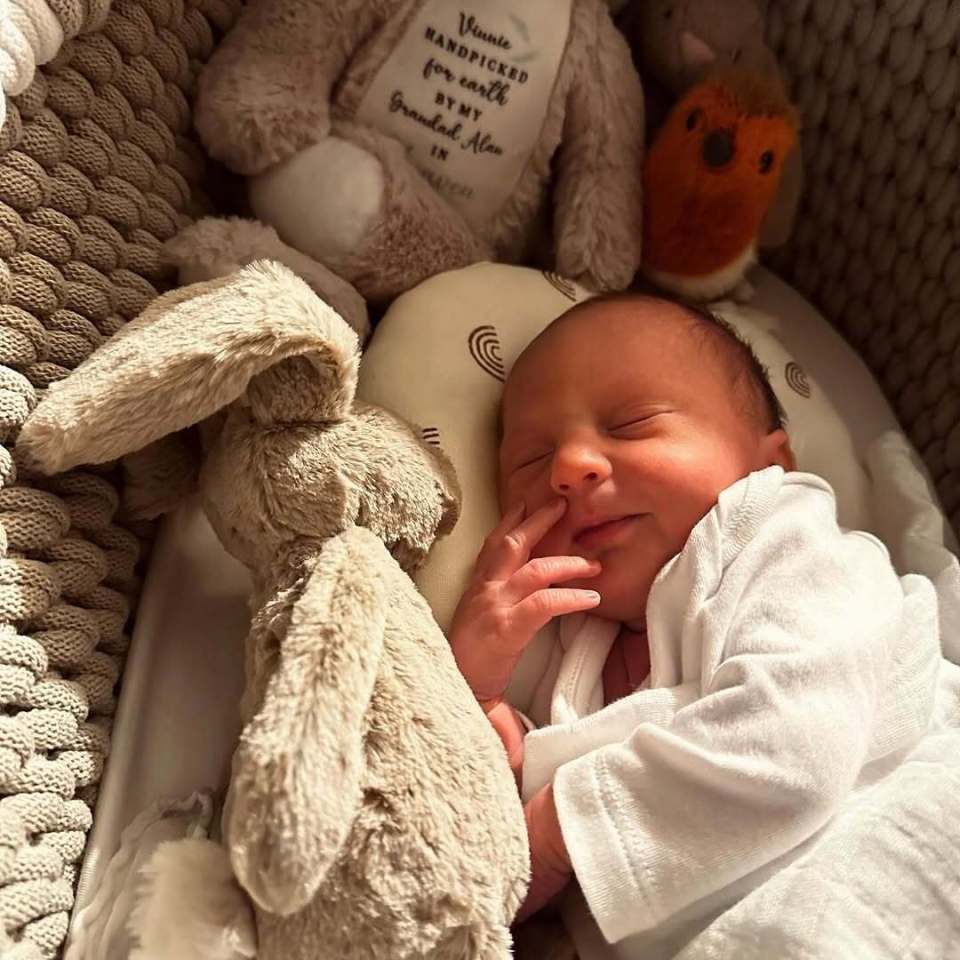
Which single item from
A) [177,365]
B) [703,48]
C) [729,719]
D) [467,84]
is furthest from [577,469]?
[703,48]

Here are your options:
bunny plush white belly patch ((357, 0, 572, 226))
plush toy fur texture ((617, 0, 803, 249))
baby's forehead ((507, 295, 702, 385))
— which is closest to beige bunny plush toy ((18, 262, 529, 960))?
baby's forehead ((507, 295, 702, 385))

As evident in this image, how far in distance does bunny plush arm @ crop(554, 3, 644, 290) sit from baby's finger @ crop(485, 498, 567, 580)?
0.34m

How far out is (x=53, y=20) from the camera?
0.69 metres

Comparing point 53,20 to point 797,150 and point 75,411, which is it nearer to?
point 75,411

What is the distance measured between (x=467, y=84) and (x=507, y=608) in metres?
0.53

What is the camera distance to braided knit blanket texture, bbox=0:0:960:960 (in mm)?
617

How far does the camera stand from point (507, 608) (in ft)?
2.52

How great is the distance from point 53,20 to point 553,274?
54cm

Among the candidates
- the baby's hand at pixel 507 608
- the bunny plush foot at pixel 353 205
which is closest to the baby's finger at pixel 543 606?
the baby's hand at pixel 507 608

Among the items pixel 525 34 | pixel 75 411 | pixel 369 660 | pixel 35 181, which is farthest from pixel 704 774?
pixel 525 34

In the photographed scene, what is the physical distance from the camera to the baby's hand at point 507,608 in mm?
758

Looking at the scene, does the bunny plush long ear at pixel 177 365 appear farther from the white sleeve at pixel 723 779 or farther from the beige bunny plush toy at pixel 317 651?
the white sleeve at pixel 723 779

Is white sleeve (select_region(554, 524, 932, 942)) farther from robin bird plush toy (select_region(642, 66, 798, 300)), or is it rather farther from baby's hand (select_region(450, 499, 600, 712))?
robin bird plush toy (select_region(642, 66, 798, 300))

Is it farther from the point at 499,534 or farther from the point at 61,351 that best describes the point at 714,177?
the point at 61,351
